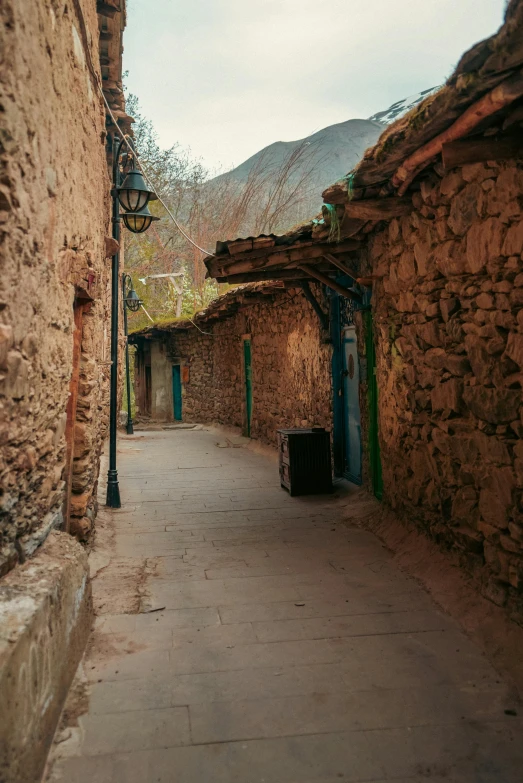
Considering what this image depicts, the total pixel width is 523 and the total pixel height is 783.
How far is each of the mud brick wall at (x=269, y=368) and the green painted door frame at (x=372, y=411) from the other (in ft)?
4.39

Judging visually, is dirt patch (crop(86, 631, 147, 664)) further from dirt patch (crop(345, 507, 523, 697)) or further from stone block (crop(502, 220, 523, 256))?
stone block (crop(502, 220, 523, 256))

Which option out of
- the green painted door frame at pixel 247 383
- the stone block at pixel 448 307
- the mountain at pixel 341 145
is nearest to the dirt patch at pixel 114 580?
the stone block at pixel 448 307

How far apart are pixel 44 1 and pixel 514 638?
3.86 metres

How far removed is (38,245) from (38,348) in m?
0.47

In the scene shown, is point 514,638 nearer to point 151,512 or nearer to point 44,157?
point 44,157

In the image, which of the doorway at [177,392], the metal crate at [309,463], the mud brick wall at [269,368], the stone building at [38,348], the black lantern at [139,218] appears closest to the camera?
the stone building at [38,348]

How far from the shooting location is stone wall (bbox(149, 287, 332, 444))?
28.5 ft

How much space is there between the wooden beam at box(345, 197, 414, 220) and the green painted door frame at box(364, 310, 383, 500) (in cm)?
182

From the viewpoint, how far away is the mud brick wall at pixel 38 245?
93.0 inches

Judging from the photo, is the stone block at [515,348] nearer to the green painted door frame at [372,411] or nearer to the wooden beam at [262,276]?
the green painted door frame at [372,411]

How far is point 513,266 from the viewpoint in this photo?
3510mm

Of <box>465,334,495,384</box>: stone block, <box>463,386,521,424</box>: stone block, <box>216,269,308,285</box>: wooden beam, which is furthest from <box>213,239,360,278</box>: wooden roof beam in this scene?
<box>463,386,521,424</box>: stone block

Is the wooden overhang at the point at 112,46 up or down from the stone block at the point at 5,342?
up

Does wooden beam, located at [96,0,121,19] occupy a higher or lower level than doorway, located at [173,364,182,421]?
higher
